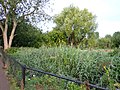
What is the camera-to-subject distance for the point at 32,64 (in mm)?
9984

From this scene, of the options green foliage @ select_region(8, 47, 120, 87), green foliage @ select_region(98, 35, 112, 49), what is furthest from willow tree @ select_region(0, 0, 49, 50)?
green foliage @ select_region(8, 47, 120, 87)

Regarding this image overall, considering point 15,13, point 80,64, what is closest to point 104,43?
point 15,13

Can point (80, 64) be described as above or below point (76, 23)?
below

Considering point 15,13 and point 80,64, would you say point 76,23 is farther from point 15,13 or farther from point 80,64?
point 80,64

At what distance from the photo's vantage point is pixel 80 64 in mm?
7602

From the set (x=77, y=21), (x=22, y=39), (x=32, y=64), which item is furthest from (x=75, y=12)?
(x=32, y=64)

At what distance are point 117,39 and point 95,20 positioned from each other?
5.38 m

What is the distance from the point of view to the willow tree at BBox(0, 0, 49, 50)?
96.0 ft

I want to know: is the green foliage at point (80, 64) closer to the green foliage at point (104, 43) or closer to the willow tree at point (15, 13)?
the green foliage at point (104, 43)

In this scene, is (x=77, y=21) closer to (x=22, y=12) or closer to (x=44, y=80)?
(x=22, y=12)

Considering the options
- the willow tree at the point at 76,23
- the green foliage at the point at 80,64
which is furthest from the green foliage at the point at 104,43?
the green foliage at the point at 80,64

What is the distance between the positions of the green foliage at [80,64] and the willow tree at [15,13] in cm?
2058

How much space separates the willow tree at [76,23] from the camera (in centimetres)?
4544

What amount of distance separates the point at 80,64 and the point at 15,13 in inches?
924
